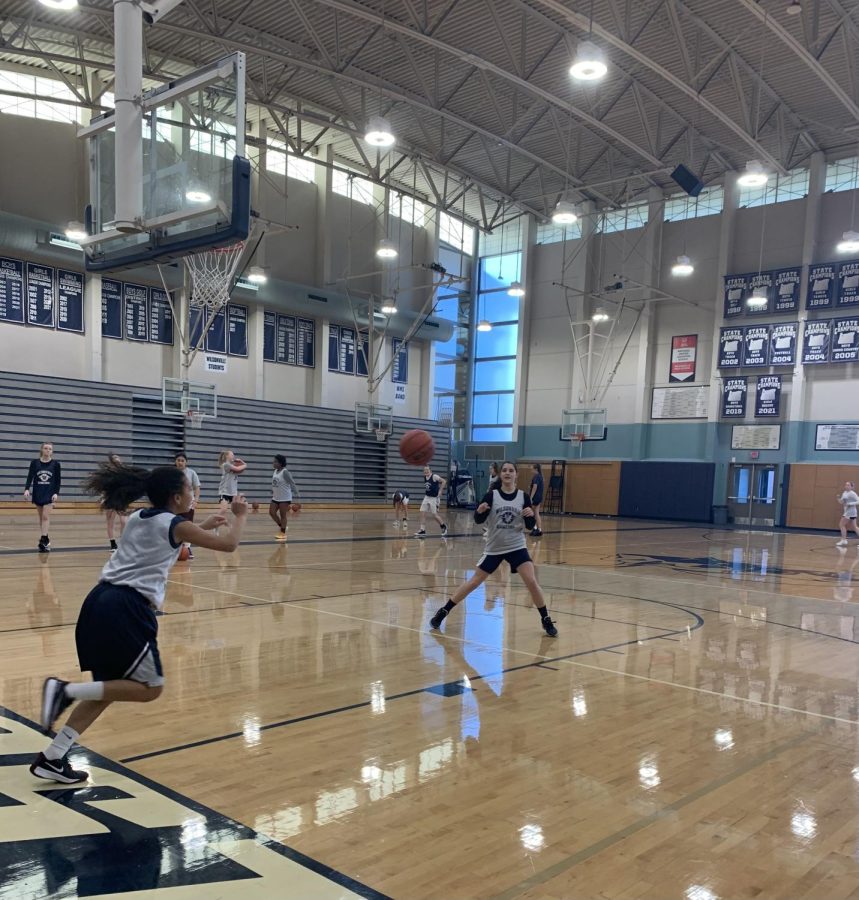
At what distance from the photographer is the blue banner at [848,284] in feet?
76.4

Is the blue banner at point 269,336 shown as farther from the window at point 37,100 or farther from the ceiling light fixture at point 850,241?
the ceiling light fixture at point 850,241

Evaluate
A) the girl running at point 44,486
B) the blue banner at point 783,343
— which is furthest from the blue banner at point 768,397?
the girl running at point 44,486

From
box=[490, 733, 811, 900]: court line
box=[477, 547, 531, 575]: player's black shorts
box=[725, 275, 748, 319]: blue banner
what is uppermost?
box=[725, 275, 748, 319]: blue banner

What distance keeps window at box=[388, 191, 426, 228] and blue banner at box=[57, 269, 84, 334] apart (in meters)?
11.2

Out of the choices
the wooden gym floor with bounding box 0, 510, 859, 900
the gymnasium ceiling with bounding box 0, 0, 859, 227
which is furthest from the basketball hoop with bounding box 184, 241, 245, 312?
the wooden gym floor with bounding box 0, 510, 859, 900

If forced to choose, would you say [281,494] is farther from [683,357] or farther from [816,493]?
[816,493]

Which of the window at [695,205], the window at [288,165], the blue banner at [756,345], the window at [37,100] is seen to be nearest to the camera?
the window at [37,100]

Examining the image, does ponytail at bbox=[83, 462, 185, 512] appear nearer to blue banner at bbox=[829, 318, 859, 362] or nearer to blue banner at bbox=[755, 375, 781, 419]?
blue banner at bbox=[829, 318, 859, 362]

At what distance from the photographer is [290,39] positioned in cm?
1906

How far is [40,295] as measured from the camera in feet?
63.8

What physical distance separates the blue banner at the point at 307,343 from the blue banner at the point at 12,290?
8568 mm

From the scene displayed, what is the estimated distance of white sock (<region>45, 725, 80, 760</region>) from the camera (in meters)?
3.32

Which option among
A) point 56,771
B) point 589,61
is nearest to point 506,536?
point 56,771

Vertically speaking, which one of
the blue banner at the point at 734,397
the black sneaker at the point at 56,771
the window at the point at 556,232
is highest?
the window at the point at 556,232
